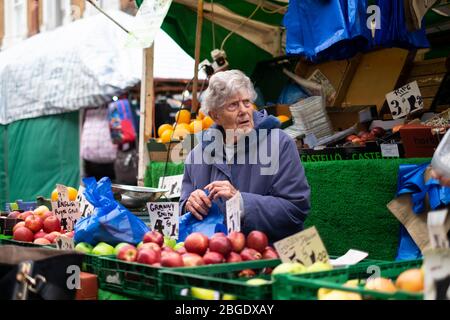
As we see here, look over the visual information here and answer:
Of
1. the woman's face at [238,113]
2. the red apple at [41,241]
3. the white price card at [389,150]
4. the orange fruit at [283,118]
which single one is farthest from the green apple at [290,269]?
the orange fruit at [283,118]

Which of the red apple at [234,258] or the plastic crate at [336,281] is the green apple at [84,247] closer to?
the red apple at [234,258]

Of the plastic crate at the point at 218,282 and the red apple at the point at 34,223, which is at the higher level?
the red apple at the point at 34,223

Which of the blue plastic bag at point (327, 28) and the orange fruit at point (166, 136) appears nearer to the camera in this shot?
the blue plastic bag at point (327, 28)

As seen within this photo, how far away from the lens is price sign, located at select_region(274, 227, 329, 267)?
254 centimetres

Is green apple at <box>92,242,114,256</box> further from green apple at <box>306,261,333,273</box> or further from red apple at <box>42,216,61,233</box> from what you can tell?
green apple at <box>306,261,333,273</box>

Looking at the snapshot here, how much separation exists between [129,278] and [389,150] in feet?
9.07

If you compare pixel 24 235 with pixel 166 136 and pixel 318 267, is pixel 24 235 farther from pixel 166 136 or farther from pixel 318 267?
pixel 166 136

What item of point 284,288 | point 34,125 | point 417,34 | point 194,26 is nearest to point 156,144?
point 194,26

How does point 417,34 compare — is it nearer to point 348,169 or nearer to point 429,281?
point 348,169

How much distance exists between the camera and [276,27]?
7.68 meters

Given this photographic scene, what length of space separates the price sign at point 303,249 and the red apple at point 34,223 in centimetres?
181

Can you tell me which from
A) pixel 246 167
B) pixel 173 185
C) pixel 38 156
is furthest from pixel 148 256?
pixel 38 156

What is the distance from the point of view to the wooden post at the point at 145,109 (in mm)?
6602

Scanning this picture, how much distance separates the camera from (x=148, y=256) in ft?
8.79
